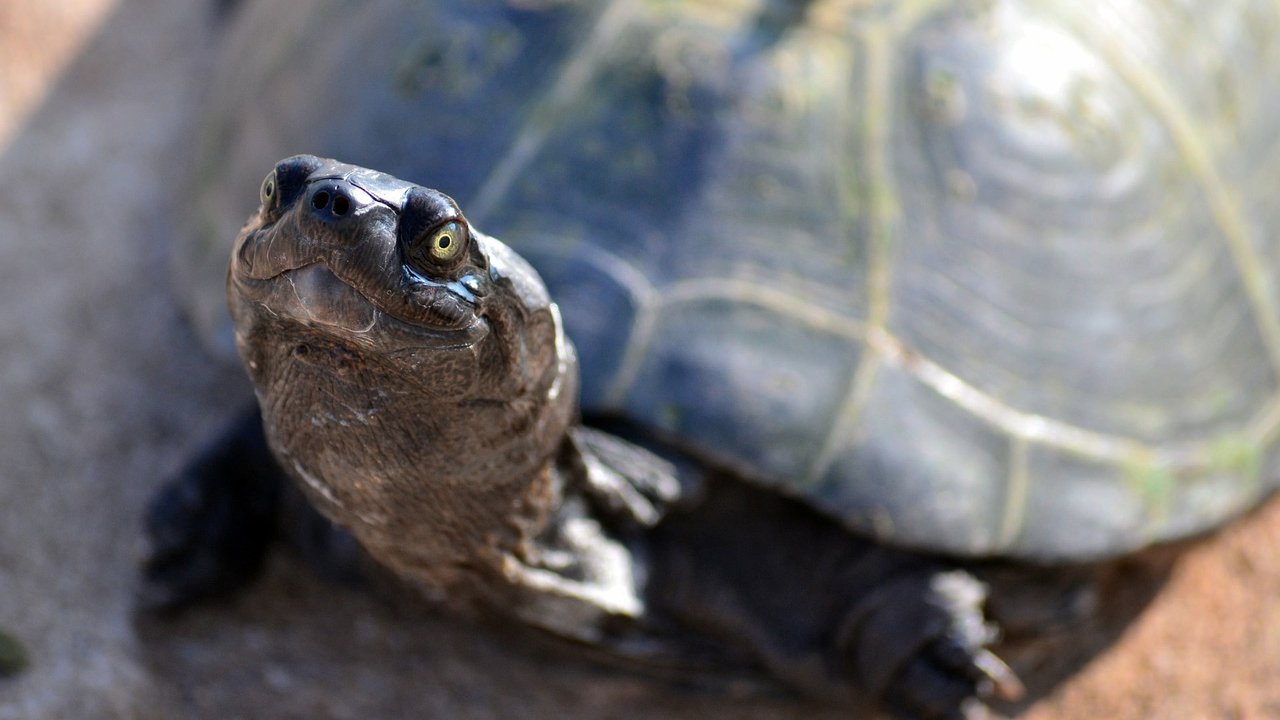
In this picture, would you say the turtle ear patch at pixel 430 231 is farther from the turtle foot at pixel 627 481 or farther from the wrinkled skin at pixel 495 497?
the turtle foot at pixel 627 481

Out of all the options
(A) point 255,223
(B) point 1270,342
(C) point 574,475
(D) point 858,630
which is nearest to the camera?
(A) point 255,223

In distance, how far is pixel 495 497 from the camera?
161cm

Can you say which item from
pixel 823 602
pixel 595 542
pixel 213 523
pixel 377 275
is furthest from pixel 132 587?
pixel 377 275

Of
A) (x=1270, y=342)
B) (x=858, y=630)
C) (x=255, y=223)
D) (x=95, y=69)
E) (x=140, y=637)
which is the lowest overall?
(x=140, y=637)

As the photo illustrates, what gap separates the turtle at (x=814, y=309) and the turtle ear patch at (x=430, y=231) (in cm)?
50

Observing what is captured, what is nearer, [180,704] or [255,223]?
[255,223]

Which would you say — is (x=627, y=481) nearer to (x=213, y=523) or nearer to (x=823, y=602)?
(x=823, y=602)

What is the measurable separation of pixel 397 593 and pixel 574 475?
22.4 inches

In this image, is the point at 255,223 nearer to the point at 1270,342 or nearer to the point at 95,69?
the point at 1270,342

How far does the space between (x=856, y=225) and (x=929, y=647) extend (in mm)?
738

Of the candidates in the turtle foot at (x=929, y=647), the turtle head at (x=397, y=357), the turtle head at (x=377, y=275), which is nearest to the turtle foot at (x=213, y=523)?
the turtle head at (x=397, y=357)

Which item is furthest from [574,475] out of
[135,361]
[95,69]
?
[95,69]

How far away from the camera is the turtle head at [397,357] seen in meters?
1.20

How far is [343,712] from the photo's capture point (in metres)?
2.12
